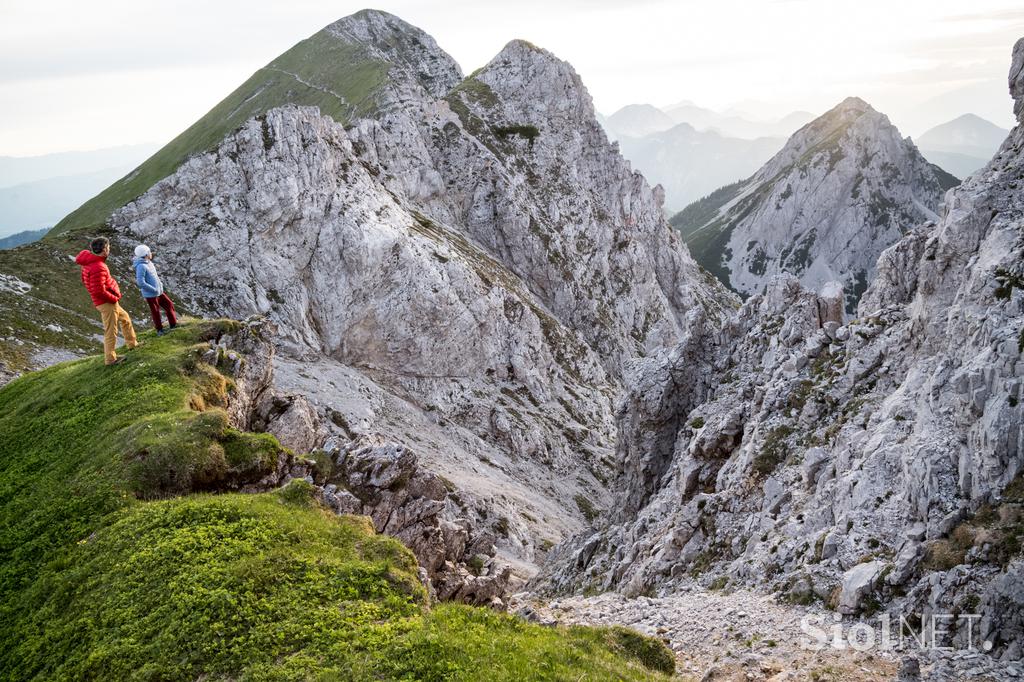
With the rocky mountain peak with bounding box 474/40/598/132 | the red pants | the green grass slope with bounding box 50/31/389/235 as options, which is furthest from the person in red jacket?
the rocky mountain peak with bounding box 474/40/598/132

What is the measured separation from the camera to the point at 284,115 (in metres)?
80.8

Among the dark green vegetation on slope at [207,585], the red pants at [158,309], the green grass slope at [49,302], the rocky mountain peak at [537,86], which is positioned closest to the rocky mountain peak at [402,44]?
the rocky mountain peak at [537,86]

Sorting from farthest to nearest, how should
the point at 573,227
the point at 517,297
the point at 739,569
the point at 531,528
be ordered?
the point at 573,227 < the point at 517,297 < the point at 531,528 < the point at 739,569

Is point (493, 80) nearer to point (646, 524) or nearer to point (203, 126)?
point (203, 126)

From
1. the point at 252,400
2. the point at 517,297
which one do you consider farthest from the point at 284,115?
the point at 252,400

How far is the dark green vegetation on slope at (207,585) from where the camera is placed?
13344 mm

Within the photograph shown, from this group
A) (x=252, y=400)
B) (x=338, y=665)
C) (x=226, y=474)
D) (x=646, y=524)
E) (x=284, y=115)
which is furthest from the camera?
(x=284, y=115)

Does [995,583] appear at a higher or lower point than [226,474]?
lower

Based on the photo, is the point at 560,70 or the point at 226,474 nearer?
the point at 226,474

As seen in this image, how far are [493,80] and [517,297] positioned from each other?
198ft

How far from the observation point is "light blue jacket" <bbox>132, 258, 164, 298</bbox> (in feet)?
84.6

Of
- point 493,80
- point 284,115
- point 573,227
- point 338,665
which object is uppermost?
point 493,80

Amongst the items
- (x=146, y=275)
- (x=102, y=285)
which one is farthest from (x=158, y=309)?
(x=102, y=285)

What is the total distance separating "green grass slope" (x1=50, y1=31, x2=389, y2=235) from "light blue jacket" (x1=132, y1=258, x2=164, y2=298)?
295 ft
